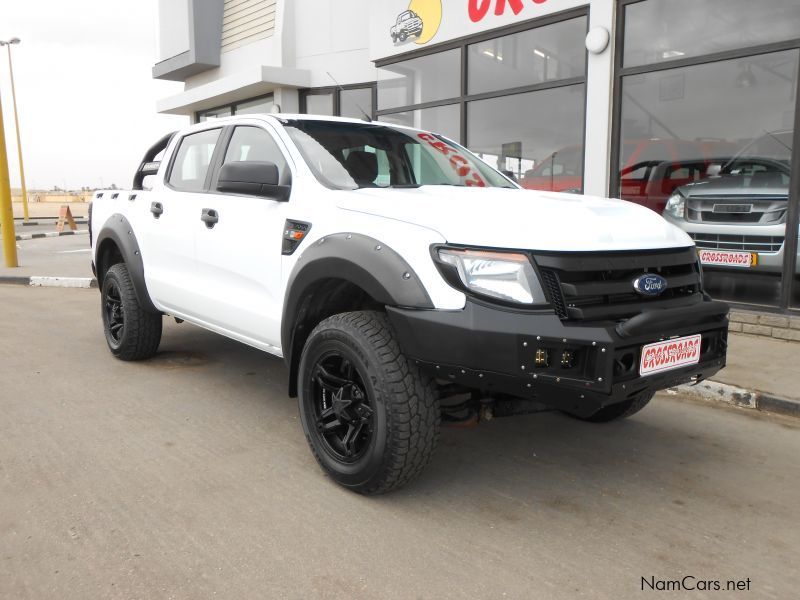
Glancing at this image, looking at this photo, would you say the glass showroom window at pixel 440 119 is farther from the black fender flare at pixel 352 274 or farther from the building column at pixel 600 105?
the black fender flare at pixel 352 274

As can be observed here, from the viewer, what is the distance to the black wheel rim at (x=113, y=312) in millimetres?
5242

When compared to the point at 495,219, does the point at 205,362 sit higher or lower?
lower

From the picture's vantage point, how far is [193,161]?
4594mm

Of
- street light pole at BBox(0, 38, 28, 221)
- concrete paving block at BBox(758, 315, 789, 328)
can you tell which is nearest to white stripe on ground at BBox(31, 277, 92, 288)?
concrete paving block at BBox(758, 315, 789, 328)

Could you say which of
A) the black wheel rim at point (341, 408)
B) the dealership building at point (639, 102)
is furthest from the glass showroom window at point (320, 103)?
the black wheel rim at point (341, 408)

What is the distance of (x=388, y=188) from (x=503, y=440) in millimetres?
1573

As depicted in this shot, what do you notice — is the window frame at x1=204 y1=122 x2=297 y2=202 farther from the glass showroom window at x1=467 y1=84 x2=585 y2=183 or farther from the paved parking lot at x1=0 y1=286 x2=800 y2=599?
the glass showroom window at x1=467 y1=84 x2=585 y2=183

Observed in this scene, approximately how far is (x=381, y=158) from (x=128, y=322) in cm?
248

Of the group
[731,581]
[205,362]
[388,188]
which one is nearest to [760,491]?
[731,581]

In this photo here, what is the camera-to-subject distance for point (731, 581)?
2369 millimetres

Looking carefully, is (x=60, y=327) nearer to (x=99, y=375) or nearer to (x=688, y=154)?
(x=99, y=375)

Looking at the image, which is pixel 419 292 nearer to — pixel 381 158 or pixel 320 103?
pixel 381 158

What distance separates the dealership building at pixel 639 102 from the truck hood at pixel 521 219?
3.71 meters

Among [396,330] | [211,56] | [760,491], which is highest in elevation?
[211,56]
